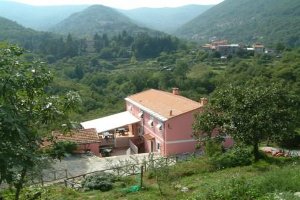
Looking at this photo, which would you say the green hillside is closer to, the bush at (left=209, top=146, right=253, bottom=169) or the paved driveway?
the paved driveway

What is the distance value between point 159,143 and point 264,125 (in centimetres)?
1135

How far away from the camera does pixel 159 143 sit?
28875 millimetres

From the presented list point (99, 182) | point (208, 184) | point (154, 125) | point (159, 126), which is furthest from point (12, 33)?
point (208, 184)

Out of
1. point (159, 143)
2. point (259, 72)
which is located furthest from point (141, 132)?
point (259, 72)

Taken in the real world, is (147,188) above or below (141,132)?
above

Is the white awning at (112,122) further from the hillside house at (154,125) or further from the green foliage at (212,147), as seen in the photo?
the green foliage at (212,147)

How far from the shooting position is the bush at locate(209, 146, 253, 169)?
756 inches

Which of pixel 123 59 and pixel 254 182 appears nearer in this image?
pixel 254 182

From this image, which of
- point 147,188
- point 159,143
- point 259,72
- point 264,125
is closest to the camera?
point 147,188

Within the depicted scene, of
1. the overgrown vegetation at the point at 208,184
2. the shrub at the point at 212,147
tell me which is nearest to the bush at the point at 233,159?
the overgrown vegetation at the point at 208,184

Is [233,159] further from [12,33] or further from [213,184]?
[12,33]

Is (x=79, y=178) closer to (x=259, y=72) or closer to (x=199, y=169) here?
(x=199, y=169)

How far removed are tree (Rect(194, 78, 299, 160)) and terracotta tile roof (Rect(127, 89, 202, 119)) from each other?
7064 millimetres

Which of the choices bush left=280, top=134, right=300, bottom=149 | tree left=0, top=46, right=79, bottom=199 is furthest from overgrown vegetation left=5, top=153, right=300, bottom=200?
bush left=280, top=134, right=300, bottom=149
